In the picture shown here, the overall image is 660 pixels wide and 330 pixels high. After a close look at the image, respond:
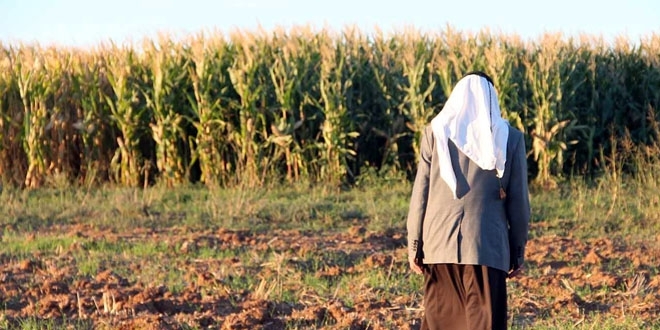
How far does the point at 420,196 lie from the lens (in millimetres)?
5086

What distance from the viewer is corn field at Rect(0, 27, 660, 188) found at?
Answer: 1357 centimetres

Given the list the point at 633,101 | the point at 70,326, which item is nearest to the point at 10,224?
the point at 70,326

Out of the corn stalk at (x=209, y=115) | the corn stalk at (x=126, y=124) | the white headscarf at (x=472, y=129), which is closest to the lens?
the white headscarf at (x=472, y=129)

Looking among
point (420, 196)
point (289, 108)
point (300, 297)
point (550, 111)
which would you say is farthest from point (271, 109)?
point (420, 196)

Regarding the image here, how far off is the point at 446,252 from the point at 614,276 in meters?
3.36

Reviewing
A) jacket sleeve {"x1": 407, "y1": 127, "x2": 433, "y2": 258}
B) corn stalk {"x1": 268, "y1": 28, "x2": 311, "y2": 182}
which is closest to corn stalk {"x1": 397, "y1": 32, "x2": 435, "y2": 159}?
corn stalk {"x1": 268, "y1": 28, "x2": 311, "y2": 182}

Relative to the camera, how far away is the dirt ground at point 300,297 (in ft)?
21.4

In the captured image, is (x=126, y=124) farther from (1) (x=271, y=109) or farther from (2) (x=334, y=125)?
(2) (x=334, y=125)

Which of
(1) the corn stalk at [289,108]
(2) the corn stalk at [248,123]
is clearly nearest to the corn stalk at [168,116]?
(2) the corn stalk at [248,123]

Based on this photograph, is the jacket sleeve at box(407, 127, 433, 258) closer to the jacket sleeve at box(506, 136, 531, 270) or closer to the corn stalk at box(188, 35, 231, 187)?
the jacket sleeve at box(506, 136, 531, 270)

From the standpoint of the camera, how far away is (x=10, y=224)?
1095 cm

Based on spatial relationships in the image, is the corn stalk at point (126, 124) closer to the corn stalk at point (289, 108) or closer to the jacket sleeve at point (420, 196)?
the corn stalk at point (289, 108)

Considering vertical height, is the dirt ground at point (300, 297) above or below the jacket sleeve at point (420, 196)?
below

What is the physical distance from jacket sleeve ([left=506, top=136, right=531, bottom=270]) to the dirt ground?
5.09 feet
